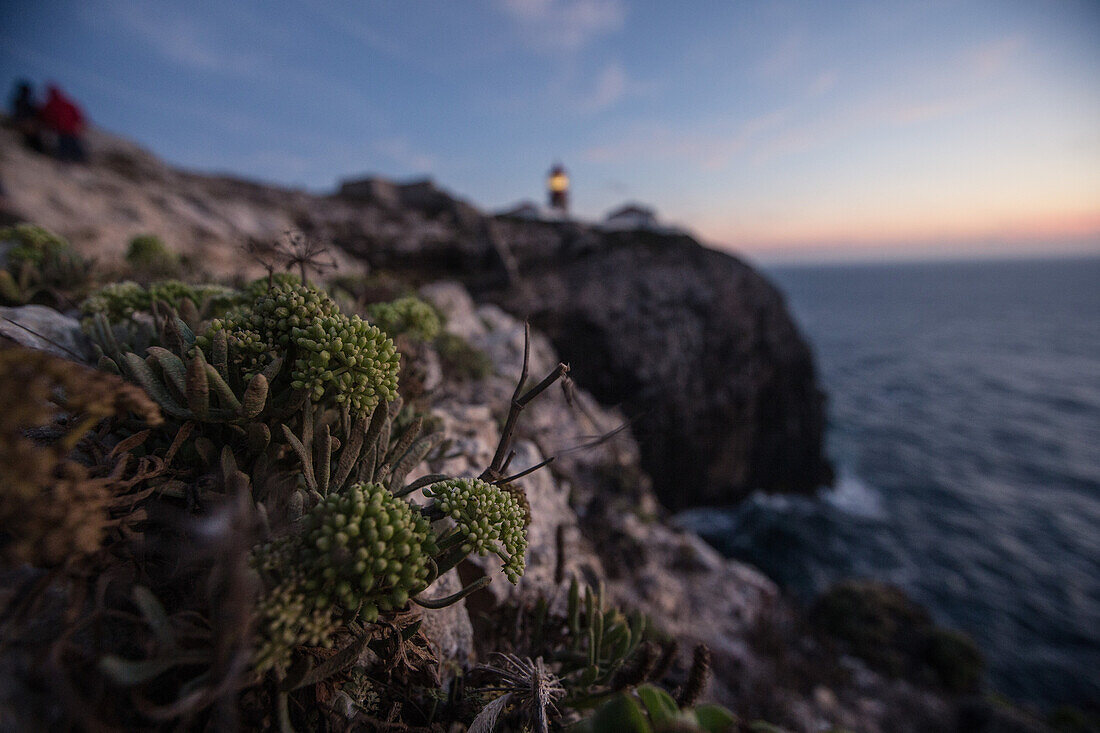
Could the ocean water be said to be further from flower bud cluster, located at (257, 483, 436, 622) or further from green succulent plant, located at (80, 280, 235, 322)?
green succulent plant, located at (80, 280, 235, 322)

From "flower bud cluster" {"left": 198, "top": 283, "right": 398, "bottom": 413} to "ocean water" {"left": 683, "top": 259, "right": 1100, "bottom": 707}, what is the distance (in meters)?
20.1

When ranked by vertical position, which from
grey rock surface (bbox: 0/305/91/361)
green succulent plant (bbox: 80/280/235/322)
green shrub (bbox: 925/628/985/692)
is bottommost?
green shrub (bbox: 925/628/985/692)

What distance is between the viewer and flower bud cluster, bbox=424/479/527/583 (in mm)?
1664

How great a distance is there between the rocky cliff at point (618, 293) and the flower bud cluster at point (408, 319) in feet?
33.3

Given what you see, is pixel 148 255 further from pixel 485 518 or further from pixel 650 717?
pixel 650 717

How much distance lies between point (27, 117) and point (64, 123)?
845 mm

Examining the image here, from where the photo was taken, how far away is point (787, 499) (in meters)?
25.2

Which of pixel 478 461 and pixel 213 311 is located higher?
pixel 213 311

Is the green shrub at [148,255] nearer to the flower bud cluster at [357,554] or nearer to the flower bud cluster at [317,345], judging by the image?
the flower bud cluster at [317,345]

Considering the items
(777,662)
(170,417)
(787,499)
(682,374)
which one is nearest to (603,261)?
(682,374)

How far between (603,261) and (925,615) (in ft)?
64.2

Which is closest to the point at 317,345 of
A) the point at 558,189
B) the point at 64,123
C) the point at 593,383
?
the point at 64,123

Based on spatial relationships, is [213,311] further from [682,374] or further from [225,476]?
[682,374]

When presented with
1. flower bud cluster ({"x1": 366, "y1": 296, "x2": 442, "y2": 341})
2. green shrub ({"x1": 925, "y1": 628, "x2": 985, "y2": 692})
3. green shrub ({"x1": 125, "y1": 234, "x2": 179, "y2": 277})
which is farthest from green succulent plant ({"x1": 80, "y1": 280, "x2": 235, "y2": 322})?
green shrub ({"x1": 925, "y1": 628, "x2": 985, "y2": 692})
